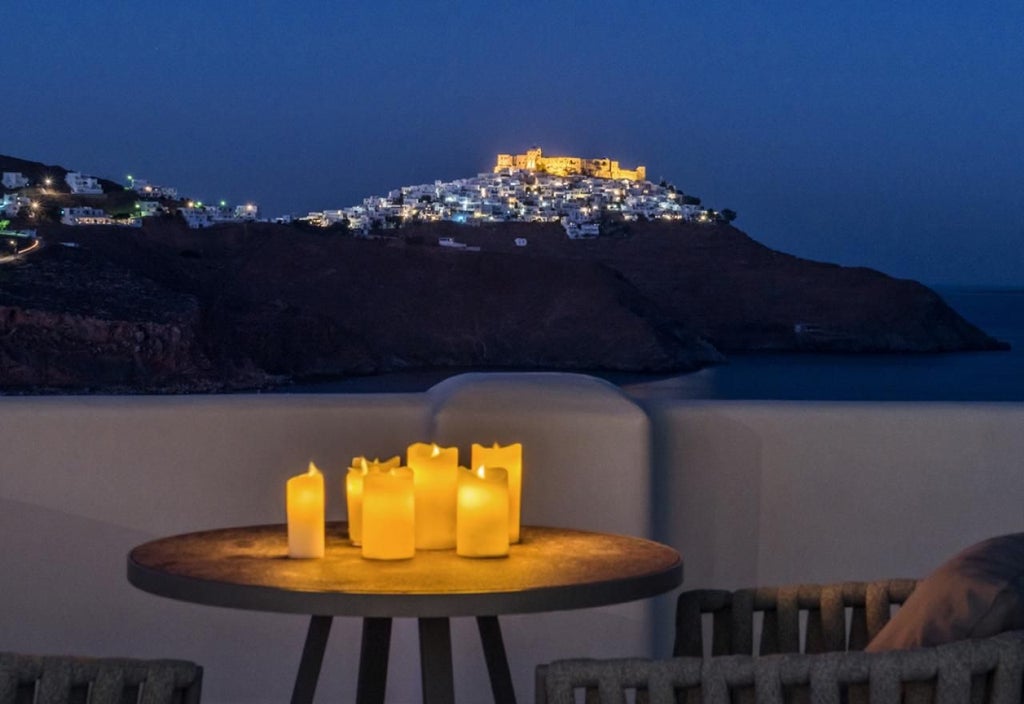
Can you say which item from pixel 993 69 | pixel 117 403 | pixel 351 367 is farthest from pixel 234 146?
pixel 117 403

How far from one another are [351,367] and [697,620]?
50.4 meters

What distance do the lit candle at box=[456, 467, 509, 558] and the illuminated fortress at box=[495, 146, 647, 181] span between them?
48231 millimetres

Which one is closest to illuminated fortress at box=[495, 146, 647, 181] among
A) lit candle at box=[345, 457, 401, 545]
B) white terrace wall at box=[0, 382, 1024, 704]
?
white terrace wall at box=[0, 382, 1024, 704]

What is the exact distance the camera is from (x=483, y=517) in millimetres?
1741

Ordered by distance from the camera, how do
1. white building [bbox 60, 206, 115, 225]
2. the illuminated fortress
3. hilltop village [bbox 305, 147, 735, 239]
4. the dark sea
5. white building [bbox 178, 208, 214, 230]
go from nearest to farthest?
the dark sea
hilltop village [bbox 305, 147, 735, 239]
white building [bbox 60, 206, 115, 225]
the illuminated fortress
white building [bbox 178, 208, 214, 230]

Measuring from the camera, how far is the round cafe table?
1.51 m

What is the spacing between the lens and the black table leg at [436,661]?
171 cm

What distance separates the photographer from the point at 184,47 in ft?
163

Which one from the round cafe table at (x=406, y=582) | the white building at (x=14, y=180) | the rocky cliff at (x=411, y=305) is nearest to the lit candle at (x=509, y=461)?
the round cafe table at (x=406, y=582)

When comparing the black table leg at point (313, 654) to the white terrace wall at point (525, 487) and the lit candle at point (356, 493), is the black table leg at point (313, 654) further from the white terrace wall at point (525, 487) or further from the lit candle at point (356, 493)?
the white terrace wall at point (525, 487)

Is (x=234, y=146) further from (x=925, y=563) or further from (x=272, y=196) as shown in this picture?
(x=925, y=563)

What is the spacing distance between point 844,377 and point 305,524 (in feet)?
153

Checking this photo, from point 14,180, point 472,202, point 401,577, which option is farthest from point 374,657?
point 472,202

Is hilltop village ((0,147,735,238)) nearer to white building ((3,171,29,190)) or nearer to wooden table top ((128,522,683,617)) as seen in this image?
white building ((3,171,29,190))
